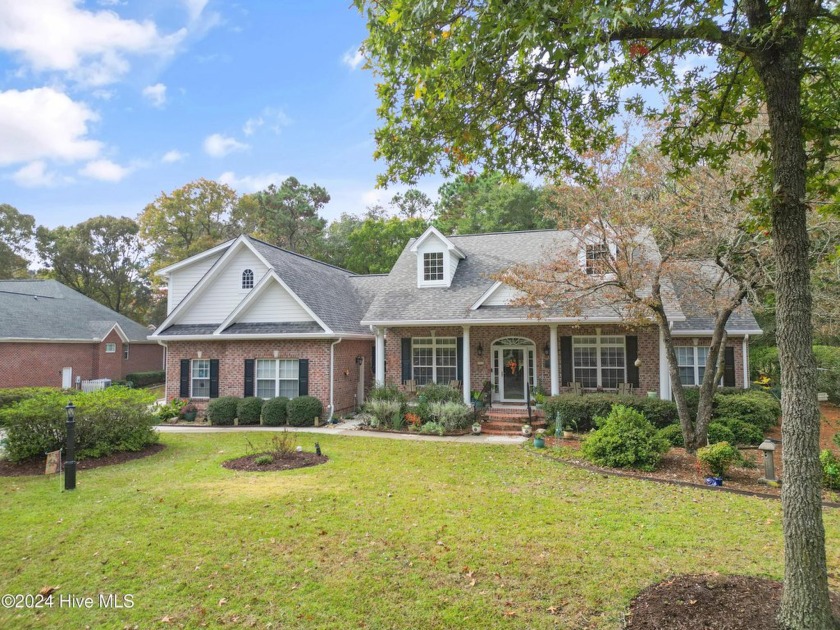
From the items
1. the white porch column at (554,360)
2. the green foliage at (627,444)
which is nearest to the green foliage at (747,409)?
the green foliage at (627,444)

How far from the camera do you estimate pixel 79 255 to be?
41.9 metres

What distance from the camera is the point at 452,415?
46.1 feet

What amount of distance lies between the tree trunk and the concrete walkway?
921cm

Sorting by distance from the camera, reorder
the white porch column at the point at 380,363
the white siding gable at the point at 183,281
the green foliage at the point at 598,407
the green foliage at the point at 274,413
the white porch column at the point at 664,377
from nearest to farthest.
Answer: the green foliage at the point at 598,407, the white porch column at the point at 664,377, the green foliage at the point at 274,413, the white porch column at the point at 380,363, the white siding gable at the point at 183,281

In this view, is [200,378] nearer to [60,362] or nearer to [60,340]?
[60,340]

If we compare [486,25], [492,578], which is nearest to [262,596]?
[492,578]

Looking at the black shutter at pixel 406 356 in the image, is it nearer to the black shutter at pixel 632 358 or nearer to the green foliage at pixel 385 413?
the green foliage at pixel 385 413

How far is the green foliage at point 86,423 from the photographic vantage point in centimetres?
1012

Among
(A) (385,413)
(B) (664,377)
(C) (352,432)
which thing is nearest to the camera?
(B) (664,377)

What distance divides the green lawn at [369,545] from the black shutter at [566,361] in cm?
654

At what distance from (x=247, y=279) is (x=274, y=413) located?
5660 mm

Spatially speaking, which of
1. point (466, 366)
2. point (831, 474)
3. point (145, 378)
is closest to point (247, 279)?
point (466, 366)

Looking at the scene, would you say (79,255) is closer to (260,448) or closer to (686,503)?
(260,448)

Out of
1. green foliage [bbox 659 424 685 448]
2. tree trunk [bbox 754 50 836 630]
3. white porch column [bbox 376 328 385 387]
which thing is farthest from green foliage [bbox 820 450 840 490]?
white porch column [bbox 376 328 385 387]
